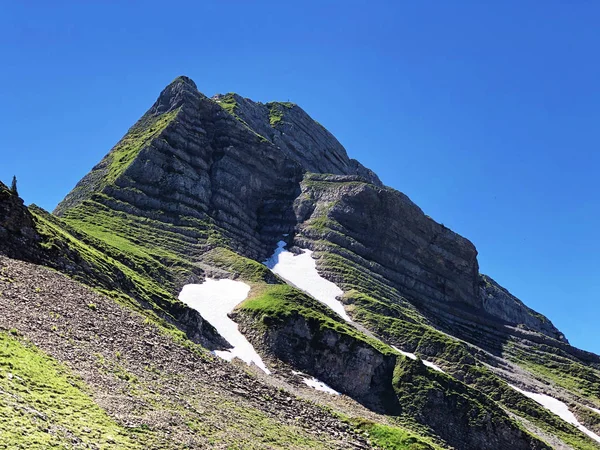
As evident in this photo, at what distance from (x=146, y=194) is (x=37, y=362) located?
122512 millimetres

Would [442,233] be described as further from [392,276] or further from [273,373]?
[273,373]

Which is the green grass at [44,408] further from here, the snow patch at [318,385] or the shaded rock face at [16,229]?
the snow patch at [318,385]

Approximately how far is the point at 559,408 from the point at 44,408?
107181 mm

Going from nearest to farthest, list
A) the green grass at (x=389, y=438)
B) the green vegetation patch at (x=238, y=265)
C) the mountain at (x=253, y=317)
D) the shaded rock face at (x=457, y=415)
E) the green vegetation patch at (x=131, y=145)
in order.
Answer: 1. the mountain at (x=253, y=317)
2. the green grass at (x=389, y=438)
3. the shaded rock face at (x=457, y=415)
4. the green vegetation patch at (x=238, y=265)
5. the green vegetation patch at (x=131, y=145)

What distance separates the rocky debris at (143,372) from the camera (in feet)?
103

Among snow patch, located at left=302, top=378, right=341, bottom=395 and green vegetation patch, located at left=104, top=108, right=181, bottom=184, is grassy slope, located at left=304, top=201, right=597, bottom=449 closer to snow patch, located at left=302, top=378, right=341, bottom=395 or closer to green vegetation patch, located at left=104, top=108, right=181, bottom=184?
snow patch, located at left=302, top=378, right=341, bottom=395

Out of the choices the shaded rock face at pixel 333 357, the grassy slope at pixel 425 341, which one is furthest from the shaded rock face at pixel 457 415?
the grassy slope at pixel 425 341

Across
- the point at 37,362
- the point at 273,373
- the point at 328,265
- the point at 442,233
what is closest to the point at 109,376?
the point at 37,362

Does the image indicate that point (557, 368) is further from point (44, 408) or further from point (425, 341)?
point (44, 408)

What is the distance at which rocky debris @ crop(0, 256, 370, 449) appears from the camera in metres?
31.5

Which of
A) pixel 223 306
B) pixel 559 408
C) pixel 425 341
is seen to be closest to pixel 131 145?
pixel 223 306

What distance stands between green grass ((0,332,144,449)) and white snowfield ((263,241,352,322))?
310 ft

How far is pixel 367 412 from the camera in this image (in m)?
75.0

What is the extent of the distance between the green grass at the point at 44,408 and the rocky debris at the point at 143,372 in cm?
133
